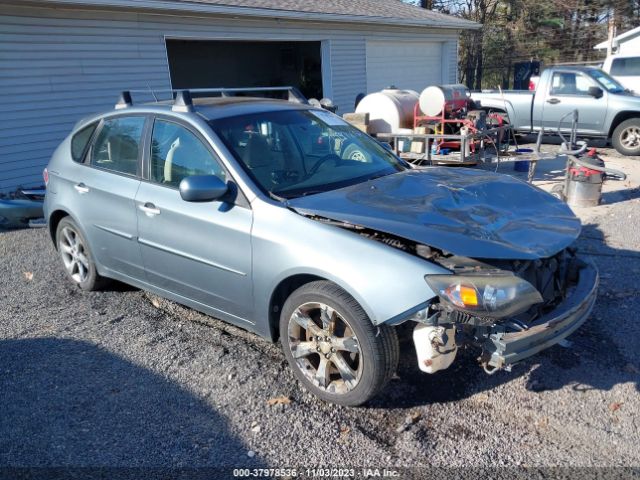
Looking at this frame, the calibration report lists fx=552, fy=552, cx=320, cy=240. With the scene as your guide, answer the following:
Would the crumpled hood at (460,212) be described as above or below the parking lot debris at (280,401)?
above

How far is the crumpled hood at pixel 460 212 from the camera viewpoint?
2984mm

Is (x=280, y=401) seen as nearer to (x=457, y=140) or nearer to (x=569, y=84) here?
(x=457, y=140)

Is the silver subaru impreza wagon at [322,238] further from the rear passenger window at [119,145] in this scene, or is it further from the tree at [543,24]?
the tree at [543,24]

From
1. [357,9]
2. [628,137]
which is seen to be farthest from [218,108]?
[357,9]

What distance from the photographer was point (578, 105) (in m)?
12.2

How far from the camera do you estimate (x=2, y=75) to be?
29.0 ft

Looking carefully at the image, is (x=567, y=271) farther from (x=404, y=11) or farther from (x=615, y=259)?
(x=404, y=11)

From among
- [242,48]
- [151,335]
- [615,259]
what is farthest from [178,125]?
[242,48]

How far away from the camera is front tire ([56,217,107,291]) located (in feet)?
16.3

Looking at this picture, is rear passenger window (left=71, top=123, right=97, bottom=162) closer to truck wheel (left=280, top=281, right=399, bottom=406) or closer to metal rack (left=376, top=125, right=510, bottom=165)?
truck wheel (left=280, top=281, right=399, bottom=406)

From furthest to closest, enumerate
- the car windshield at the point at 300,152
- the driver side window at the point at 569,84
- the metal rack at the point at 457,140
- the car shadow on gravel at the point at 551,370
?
the driver side window at the point at 569,84, the metal rack at the point at 457,140, the car windshield at the point at 300,152, the car shadow on gravel at the point at 551,370

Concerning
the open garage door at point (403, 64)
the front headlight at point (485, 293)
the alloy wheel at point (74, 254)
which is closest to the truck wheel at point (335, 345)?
the front headlight at point (485, 293)

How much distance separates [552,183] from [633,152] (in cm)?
371

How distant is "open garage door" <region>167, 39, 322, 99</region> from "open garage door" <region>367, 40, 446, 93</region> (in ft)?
5.59
